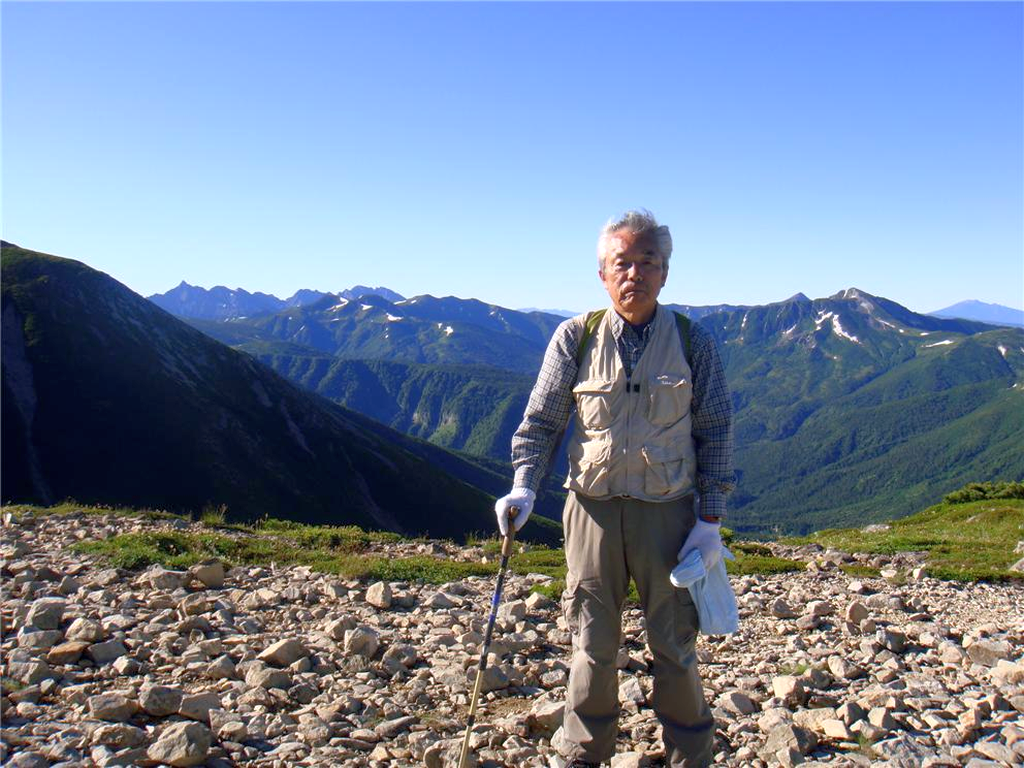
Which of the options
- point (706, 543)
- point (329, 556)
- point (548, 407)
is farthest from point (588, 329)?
point (329, 556)

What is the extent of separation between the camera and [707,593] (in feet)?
16.8

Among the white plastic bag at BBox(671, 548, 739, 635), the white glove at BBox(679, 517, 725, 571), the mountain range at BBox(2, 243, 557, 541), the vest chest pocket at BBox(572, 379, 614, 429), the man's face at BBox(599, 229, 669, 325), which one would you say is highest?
the man's face at BBox(599, 229, 669, 325)

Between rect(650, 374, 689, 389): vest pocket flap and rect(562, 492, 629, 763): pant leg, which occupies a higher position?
rect(650, 374, 689, 389): vest pocket flap

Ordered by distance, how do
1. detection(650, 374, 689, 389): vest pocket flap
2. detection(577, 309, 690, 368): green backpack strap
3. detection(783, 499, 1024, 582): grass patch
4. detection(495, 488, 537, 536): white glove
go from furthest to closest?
detection(783, 499, 1024, 582): grass patch
detection(495, 488, 537, 536): white glove
detection(577, 309, 690, 368): green backpack strap
detection(650, 374, 689, 389): vest pocket flap

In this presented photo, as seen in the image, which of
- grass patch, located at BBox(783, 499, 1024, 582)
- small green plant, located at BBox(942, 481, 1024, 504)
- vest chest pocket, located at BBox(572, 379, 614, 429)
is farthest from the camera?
small green plant, located at BBox(942, 481, 1024, 504)

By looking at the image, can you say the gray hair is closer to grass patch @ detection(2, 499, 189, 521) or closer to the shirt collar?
the shirt collar

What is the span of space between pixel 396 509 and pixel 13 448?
34.6 m

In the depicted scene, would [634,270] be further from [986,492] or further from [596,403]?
[986,492]

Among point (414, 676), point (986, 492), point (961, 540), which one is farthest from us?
point (986, 492)

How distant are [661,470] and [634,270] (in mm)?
1336

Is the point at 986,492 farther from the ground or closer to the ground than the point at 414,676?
closer to the ground

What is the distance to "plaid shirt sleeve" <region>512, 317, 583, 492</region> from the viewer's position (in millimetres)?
5477

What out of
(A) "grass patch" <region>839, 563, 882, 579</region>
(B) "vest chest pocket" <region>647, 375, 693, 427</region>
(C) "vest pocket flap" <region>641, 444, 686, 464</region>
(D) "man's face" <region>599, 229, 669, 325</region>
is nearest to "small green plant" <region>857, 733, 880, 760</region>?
(C) "vest pocket flap" <region>641, 444, 686, 464</region>

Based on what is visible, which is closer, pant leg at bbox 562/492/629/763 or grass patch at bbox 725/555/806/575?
pant leg at bbox 562/492/629/763
